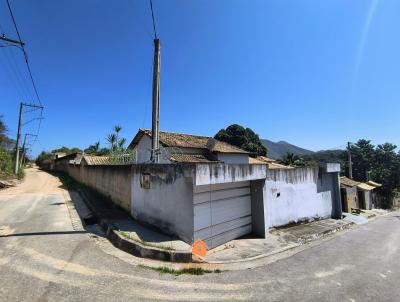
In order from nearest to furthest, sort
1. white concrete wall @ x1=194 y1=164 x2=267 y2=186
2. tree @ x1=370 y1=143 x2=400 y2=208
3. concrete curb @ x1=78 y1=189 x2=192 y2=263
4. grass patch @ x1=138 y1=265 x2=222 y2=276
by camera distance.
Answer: grass patch @ x1=138 y1=265 x2=222 y2=276
concrete curb @ x1=78 y1=189 x2=192 y2=263
white concrete wall @ x1=194 y1=164 x2=267 y2=186
tree @ x1=370 y1=143 x2=400 y2=208

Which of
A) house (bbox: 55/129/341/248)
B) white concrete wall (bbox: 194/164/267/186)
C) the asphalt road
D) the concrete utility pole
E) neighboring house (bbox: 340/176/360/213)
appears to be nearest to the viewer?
the asphalt road

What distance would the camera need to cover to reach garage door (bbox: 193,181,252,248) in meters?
7.14

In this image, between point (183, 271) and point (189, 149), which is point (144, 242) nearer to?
point (183, 271)

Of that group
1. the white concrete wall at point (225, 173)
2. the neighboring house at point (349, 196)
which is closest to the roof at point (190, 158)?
the white concrete wall at point (225, 173)

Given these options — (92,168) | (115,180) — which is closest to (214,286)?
(115,180)

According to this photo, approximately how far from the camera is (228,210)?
827 centimetres

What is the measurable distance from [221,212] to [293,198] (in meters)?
4.56

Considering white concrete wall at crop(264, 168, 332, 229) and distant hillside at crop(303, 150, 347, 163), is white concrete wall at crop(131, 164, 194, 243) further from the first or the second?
distant hillside at crop(303, 150, 347, 163)

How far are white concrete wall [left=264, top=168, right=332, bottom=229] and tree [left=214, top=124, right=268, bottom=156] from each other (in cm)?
2992

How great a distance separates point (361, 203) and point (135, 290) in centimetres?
2284

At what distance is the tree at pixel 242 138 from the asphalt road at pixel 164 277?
116ft

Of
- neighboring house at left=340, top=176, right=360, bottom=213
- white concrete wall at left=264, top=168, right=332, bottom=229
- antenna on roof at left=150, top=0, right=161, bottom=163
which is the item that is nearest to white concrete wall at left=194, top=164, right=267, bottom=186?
white concrete wall at left=264, top=168, right=332, bottom=229

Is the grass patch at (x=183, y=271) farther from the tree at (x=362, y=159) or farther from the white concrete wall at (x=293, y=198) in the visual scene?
the tree at (x=362, y=159)

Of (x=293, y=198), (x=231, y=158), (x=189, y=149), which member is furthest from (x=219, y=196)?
(x=231, y=158)
